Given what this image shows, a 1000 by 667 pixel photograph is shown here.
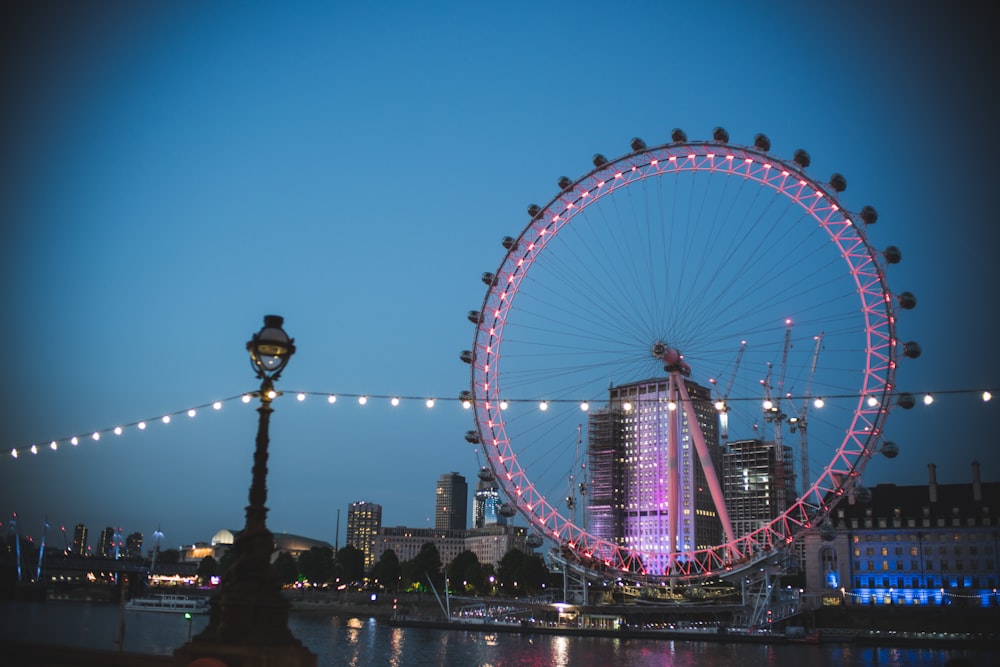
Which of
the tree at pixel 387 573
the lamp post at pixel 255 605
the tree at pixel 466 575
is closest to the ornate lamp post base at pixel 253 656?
the lamp post at pixel 255 605

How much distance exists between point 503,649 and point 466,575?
83337 mm

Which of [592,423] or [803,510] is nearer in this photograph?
[803,510]

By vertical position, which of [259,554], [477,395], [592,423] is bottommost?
[259,554]

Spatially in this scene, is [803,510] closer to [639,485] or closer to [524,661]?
[524,661]

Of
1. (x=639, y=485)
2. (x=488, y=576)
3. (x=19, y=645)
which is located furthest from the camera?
(x=639, y=485)

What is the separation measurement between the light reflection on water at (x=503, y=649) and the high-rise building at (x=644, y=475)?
90.9 m

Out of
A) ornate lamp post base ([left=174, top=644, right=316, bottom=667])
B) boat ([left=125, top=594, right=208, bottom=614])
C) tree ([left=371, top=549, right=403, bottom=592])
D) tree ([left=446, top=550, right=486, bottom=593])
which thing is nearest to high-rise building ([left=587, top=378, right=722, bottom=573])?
tree ([left=446, top=550, right=486, bottom=593])

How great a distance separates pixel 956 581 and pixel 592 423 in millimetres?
71861

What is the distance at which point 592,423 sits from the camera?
168m

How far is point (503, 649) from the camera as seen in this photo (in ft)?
227

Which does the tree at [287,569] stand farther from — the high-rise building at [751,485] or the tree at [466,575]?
the high-rise building at [751,485]

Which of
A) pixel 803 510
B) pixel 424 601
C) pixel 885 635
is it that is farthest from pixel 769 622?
pixel 424 601

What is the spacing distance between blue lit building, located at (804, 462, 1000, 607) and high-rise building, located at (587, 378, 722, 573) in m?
56.9

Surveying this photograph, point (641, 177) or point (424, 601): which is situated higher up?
point (641, 177)
